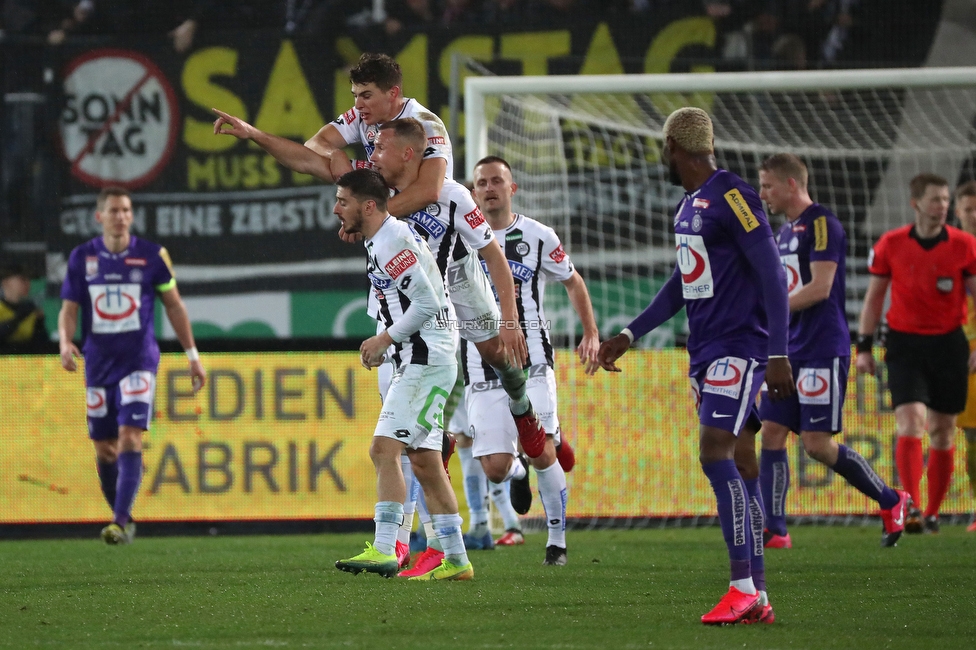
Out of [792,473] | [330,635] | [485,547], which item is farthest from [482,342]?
[792,473]

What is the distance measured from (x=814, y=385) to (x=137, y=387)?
4225 mm

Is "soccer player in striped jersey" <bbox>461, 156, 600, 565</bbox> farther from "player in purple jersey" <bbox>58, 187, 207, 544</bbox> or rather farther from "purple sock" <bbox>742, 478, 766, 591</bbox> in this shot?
"player in purple jersey" <bbox>58, 187, 207, 544</bbox>

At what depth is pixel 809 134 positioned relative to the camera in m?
12.7

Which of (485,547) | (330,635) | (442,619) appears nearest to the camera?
(330,635)

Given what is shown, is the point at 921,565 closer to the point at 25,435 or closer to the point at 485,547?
the point at 485,547

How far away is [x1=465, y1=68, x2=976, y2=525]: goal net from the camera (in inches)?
380

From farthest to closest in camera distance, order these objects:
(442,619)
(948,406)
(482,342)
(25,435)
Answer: (25,435), (948,406), (482,342), (442,619)

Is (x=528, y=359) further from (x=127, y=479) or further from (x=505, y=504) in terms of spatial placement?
(x=127, y=479)

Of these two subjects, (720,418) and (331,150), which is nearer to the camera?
(720,418)

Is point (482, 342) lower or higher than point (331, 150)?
lower

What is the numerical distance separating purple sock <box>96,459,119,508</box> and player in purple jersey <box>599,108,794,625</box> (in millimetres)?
5253

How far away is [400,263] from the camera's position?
5188mm

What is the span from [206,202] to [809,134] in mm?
5951

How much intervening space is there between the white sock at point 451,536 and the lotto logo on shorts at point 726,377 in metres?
1.44
